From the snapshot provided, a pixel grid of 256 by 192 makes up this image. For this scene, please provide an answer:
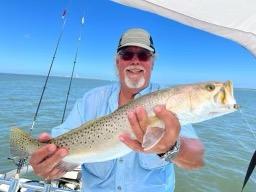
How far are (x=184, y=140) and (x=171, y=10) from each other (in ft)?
2.87

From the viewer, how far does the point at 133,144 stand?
7.37 feet

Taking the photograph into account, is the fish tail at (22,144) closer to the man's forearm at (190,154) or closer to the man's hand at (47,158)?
the man's hand at (47,158)

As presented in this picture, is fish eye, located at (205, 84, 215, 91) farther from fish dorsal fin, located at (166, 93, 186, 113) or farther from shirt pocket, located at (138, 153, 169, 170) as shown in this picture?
shirt pocket, located at (138, 153, 169, 170)

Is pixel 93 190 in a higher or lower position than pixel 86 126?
lower

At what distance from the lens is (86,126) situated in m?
2.53

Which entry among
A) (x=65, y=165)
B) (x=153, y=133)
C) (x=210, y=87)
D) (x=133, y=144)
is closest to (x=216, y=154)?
(x=65, y=165)

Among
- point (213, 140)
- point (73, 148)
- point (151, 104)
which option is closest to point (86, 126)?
point (73, 148)

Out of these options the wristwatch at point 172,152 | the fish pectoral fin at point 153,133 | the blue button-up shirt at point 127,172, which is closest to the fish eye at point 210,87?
the fish pectoral fin at point 153,133

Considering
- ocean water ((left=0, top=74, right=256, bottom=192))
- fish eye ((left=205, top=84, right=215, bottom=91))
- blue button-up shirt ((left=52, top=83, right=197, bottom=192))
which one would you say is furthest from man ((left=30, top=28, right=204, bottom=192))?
ocean water ((left=0, top=74, right=256, bottom=192))

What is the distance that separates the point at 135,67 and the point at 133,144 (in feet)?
3.18

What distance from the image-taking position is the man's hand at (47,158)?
8.20ft

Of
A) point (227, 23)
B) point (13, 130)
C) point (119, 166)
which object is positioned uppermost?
point (227, 23)

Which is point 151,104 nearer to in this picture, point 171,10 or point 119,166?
point 171,10

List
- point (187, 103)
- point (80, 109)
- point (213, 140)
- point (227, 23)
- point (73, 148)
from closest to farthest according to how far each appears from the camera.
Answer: point (187, 103)
point (227, 23)
point (73, 148)
point (80, 109)
point (213, 140)
